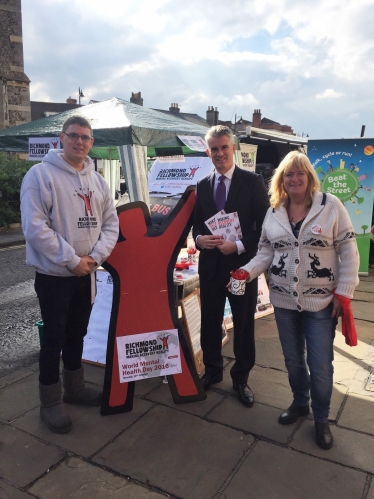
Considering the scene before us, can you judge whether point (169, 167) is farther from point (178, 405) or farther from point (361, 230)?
point (178, 405)

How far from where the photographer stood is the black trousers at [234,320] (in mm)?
2869

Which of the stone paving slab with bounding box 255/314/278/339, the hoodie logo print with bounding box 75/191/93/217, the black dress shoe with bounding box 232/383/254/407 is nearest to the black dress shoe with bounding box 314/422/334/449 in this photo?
the black dress shoe with bounding box 232/383/254/407

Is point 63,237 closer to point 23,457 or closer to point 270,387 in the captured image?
point 23,457

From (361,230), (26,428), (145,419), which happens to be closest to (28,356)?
(26,428)

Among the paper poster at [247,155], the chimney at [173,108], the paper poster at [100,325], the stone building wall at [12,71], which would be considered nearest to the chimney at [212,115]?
the chimney at [173,108]

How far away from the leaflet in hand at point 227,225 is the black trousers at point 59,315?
3.09 ft

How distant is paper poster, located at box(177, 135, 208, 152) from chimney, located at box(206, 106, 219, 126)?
2992 cm

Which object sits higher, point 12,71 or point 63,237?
point 12,71

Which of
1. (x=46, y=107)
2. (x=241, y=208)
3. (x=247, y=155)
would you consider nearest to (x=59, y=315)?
(x=241, y=208)

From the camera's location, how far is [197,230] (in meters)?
2.95

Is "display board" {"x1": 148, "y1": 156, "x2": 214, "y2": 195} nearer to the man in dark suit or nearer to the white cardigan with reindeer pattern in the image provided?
the man in dark suit

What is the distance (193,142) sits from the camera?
183 inches

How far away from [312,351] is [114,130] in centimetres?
279

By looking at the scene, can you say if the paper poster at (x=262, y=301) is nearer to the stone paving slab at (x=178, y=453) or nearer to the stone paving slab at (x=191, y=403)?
the stone paving slab at (x=191, y=403)
